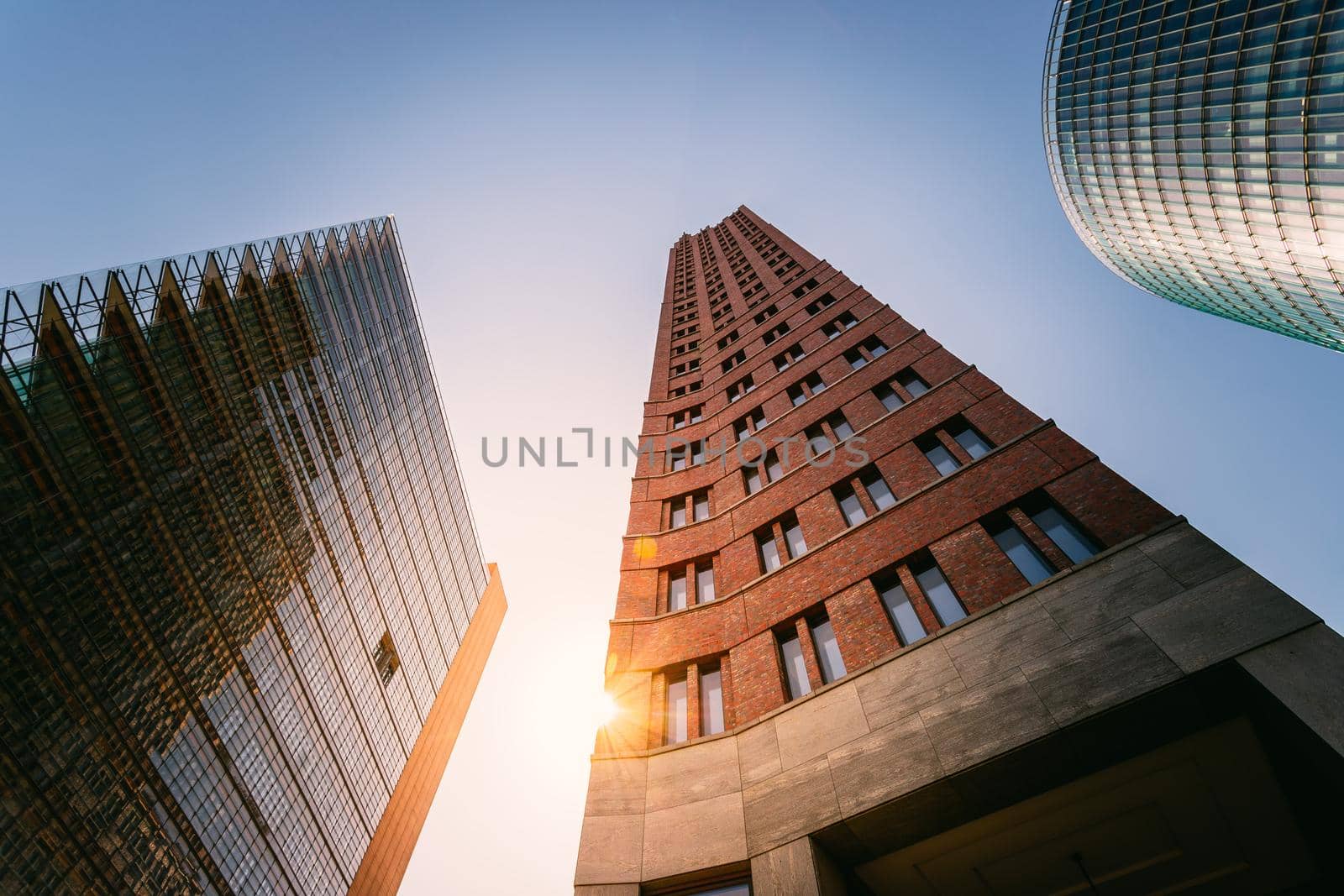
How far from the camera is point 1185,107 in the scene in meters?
66.1

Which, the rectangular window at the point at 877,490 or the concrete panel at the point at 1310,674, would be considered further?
the rectangular window at the point at 877,490

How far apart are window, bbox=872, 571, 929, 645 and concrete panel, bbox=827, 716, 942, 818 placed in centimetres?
285

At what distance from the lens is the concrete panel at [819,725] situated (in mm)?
13055

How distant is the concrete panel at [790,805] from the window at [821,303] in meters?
27.4

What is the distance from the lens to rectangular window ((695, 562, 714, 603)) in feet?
69.7

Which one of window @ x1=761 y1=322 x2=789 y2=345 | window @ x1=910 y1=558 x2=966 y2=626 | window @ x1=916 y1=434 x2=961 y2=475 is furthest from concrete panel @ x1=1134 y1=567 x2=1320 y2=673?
window @ x1=761 y1=322 x2=789 y2=345

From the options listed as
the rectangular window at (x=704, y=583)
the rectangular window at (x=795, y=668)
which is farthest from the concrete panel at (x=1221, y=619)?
the rectangular window at (x=704, y=583)

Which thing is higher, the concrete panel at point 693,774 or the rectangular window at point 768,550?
the rectangular window at point 768,550

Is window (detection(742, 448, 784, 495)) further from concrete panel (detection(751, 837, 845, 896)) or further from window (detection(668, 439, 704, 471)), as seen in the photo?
concrete panel (detection(751, 837, 845, 896))

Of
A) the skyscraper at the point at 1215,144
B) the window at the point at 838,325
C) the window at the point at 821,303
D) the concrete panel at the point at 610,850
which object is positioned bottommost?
Answer: the concrete panel at the point at 610,850

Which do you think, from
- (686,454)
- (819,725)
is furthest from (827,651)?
(686,454)

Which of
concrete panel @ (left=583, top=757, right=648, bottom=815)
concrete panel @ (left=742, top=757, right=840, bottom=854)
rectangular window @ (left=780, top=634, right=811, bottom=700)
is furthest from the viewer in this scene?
rectangular window @ (left=780, top=634, right=811, bottom=700)

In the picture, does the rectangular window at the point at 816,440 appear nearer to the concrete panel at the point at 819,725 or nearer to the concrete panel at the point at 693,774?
the concrete panel at the point at 819,725

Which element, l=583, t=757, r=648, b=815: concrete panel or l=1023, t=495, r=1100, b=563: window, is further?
l=1023, t=495, r=1100, b=563: window
